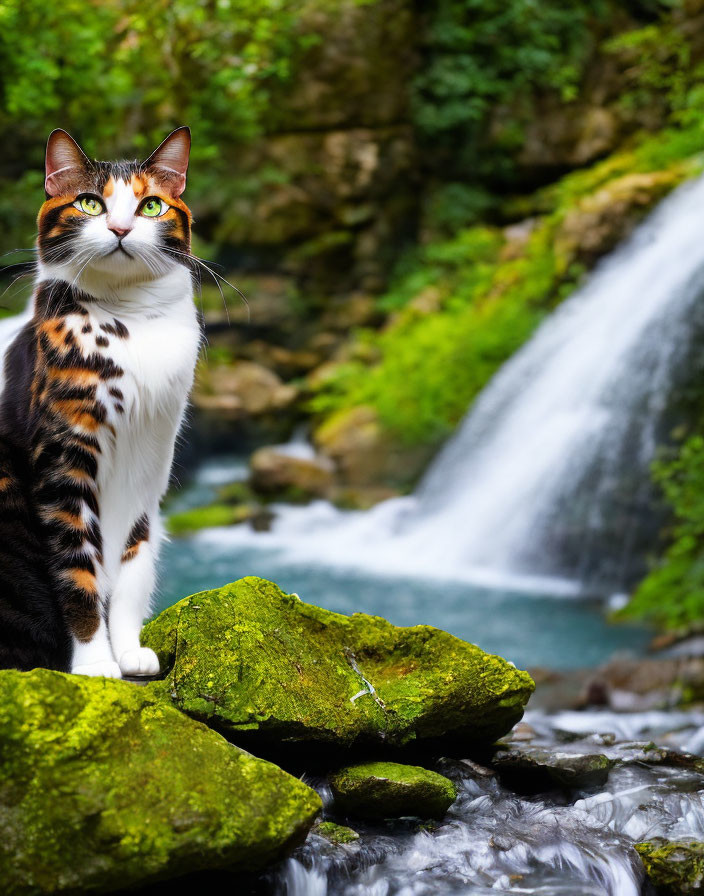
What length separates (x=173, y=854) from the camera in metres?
1.87

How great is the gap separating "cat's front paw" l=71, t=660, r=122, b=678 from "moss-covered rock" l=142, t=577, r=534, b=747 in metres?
0.18

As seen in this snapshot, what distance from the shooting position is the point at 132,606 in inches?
95.7

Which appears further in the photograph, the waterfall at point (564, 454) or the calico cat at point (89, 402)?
the waterfall at point (564, 454)

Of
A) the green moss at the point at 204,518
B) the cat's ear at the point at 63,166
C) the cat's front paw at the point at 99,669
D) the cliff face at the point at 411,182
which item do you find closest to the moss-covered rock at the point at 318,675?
the cat's front paw at the point at 99,669

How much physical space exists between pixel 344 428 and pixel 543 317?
289 centimetres

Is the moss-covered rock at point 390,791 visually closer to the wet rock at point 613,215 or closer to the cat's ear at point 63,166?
the cat's ear at point 63,166

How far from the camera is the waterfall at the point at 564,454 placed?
299 inches

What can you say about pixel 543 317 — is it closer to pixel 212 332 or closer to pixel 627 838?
pixel 212 332

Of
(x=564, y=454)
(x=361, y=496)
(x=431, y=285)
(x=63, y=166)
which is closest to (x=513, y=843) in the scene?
(x=63, y=166)

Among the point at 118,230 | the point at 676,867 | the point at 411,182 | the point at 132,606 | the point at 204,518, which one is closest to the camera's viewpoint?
the point at 118,230

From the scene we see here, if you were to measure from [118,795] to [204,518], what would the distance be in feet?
25.9

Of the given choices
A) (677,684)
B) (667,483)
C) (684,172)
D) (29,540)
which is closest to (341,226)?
(684,172)

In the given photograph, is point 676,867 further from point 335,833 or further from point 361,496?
point 361,496

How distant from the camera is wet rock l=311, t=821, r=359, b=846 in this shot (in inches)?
92.8
